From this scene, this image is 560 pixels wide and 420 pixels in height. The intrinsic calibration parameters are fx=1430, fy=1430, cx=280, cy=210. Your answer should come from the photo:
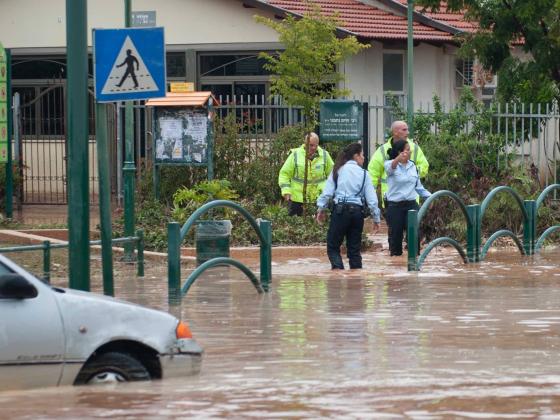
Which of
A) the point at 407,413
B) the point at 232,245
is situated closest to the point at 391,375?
the point at 407,413

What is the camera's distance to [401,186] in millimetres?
18016

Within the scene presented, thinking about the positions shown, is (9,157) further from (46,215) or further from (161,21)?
(161,21)

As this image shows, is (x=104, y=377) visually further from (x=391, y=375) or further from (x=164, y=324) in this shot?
(x=391, y=375)

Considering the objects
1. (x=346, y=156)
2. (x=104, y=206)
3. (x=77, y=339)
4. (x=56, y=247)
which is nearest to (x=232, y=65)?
(x=346, y=156)

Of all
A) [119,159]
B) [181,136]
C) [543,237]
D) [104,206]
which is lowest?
[543,237]

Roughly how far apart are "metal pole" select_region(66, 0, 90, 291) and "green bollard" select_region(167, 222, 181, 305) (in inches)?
98.5

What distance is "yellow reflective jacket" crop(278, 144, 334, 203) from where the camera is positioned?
20.9 meters

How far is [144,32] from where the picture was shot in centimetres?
1159

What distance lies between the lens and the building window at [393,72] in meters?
30.4

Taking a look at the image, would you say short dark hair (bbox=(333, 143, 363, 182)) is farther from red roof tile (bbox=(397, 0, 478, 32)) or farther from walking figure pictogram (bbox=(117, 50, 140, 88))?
red roof tile (bbox=(397, 0, 478, 32))

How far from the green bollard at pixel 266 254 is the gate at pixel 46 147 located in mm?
11563

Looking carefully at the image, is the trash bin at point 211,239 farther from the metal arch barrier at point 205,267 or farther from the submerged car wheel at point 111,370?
the submerged car wheel at point 111,370

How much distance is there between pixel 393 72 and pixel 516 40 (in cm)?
450

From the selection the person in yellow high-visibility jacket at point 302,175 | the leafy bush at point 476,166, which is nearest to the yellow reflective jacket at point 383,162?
the leafy bush at point 476,166
